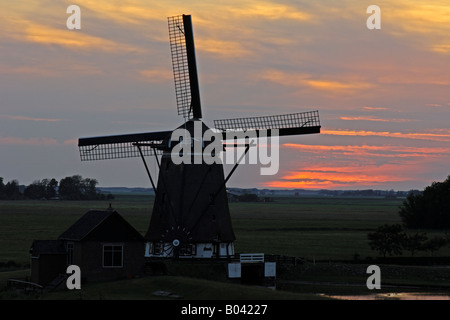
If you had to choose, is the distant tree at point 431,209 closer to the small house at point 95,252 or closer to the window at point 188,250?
the window at point 188,250

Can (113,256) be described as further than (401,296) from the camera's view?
Yes

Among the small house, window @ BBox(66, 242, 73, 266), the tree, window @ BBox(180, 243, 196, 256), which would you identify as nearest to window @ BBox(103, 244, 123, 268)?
the small house

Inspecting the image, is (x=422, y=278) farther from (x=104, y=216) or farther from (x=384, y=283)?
(x=104, y=216)

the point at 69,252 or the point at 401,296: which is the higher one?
the point at 69,252

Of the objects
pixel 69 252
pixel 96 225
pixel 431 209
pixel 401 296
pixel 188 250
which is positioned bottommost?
pixel 401 296

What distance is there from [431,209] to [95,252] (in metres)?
86.5

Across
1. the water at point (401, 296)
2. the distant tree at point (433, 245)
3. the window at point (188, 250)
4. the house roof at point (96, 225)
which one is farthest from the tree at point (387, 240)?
the house roof at point (96, 225)

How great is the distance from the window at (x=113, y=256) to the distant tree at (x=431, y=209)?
84340mm

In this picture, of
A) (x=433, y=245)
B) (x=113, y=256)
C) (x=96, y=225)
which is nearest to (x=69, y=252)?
(x=96, y=225)

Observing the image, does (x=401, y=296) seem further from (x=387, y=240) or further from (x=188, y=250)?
(x=387, y=240)

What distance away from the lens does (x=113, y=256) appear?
2303 inches

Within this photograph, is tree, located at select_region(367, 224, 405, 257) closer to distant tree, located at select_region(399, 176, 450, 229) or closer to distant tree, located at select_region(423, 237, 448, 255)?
distant tree, located at select_region(423, 237, 448, 255)

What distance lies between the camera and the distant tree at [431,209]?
5241 inches
